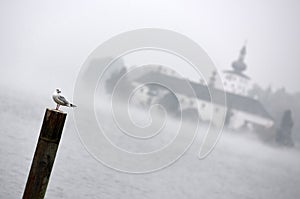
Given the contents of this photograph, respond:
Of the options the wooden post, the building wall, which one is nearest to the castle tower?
the building wall

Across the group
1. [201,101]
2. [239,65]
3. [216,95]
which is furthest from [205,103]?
[239,65]

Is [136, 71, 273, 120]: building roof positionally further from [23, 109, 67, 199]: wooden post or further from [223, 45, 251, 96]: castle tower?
[23, 109, 67, 199]: wooden post

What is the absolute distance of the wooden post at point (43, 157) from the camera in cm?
464

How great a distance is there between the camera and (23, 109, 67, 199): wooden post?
4641 millimetres

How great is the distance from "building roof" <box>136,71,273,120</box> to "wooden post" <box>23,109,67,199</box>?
5579cm

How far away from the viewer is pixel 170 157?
28797 millimetres

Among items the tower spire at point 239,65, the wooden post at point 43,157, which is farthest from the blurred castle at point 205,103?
the wooden post at point 43,157

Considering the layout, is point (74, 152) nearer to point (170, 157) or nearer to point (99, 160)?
point (99, 160)

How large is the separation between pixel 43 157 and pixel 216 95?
6245 cm

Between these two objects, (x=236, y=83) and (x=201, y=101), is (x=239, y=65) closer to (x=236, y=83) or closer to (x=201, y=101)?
(x=236, y=83)

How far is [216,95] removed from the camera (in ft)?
218

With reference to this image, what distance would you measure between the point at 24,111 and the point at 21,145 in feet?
46.8

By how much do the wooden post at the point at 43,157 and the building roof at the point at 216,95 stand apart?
55.8 m

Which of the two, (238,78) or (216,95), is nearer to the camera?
(216,95)
